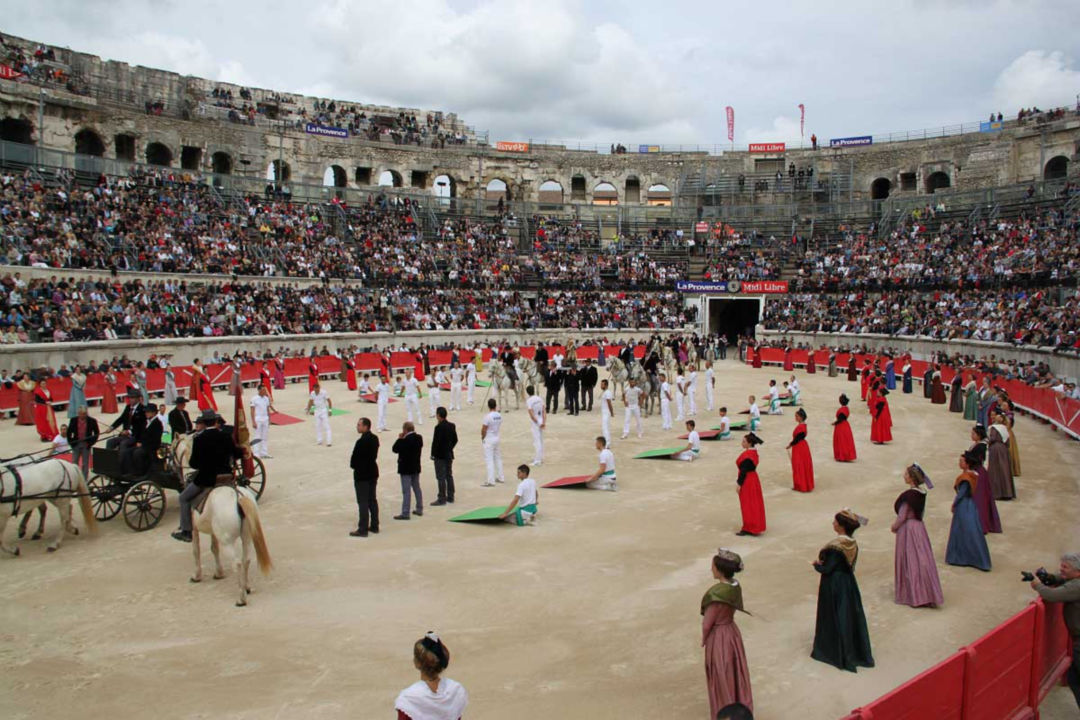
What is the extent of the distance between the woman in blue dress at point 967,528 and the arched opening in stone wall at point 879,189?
5181cm

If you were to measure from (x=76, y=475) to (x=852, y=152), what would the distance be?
57.0 metres

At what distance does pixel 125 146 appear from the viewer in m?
43.5

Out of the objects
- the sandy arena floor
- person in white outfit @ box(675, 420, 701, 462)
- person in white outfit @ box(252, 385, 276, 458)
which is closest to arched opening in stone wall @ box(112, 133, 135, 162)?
person in white outfit @ box(252, 385, 276, 458)

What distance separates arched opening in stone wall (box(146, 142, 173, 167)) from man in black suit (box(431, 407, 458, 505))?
39.6 metres

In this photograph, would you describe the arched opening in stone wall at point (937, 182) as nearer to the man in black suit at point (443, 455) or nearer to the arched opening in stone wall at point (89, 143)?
the man in black suit at point (443, 455)

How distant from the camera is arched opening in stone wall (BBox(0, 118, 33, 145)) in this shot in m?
38.2

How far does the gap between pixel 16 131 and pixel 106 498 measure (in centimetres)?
3692

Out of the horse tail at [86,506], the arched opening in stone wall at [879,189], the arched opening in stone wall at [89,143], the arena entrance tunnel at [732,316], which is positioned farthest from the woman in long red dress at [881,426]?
the arched opening in stone wall at [879,189]

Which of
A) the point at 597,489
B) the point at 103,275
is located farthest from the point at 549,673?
the point at 103,275

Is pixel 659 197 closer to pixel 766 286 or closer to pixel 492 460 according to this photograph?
pixel 766 286

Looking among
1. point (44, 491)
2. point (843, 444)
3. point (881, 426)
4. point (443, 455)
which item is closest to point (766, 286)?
point (881, 426)

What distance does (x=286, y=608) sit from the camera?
849 cm

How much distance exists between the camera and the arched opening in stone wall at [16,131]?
38.2 metres

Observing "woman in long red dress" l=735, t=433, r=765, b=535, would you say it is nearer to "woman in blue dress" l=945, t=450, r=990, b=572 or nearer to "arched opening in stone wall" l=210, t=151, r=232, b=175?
"woman in blue dress" l=945, t=450, r=990, b=572
